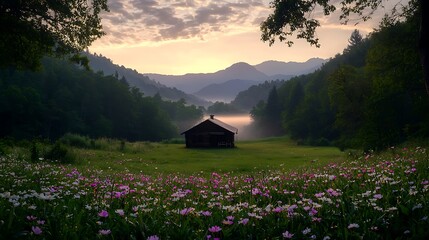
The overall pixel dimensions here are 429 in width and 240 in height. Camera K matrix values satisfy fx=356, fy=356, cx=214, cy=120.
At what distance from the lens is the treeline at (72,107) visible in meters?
84.8

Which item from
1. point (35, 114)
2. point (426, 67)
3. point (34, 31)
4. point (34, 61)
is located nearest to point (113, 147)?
point (34, 61)

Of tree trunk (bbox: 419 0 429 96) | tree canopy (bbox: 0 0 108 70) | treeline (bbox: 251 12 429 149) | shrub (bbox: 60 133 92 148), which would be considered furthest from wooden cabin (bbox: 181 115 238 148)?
tree trunk (bbox: 419 0 429 96)

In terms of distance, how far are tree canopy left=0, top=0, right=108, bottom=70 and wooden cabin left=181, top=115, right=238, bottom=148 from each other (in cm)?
4870

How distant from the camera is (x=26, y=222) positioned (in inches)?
168

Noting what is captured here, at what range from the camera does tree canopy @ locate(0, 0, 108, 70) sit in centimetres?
1636

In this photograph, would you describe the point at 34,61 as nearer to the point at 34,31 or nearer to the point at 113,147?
the point at 34,31

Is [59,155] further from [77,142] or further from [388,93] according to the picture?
[388,93]

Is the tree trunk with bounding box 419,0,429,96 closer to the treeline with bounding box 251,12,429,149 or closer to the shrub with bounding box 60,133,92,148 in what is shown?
the treeline with bounding box 251,12,429,149

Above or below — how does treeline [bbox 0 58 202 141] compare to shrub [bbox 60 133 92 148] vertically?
above

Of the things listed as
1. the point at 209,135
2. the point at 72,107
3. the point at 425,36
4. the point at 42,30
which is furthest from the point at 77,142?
the point at 72,107

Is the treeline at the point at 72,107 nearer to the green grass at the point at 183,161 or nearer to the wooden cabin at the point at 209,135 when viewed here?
the wooden cabin at the point at 209,135

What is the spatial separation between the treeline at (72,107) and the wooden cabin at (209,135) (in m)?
41.5

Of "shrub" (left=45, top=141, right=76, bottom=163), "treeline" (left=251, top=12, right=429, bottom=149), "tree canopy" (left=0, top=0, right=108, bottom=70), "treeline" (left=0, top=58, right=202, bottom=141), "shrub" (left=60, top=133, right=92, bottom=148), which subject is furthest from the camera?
"treeline" (left=0, top=58, right=202, bottom=141)

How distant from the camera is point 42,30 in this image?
17.3 meters
